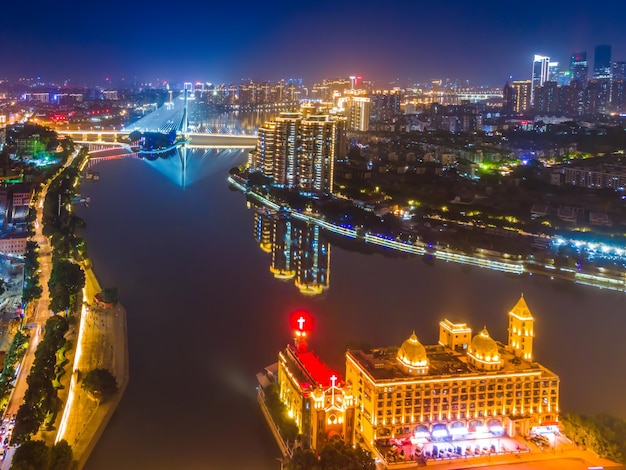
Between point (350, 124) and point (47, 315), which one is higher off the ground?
point (350, 124)

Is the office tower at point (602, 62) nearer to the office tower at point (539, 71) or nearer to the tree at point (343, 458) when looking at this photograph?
the office tower at point (539, 71)

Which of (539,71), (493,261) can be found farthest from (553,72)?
(493,261)

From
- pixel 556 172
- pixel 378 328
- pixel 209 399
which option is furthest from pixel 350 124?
pixel 209 399

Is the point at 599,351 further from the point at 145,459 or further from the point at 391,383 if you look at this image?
the point at 145,459

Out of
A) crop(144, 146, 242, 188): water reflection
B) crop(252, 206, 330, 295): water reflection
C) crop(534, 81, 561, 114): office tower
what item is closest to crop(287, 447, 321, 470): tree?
crop(252, 206, 330, 295): water reflection

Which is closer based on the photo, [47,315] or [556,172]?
[47,315]

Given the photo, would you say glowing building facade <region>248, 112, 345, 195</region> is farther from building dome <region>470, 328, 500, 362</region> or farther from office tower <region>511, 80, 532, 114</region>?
office tower <region>511, 80, 532, 114</region>

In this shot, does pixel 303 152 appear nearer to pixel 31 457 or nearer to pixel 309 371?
pixel 309 371

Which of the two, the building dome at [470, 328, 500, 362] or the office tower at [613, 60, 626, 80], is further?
the office tower at [613, 60, 626, 80]
